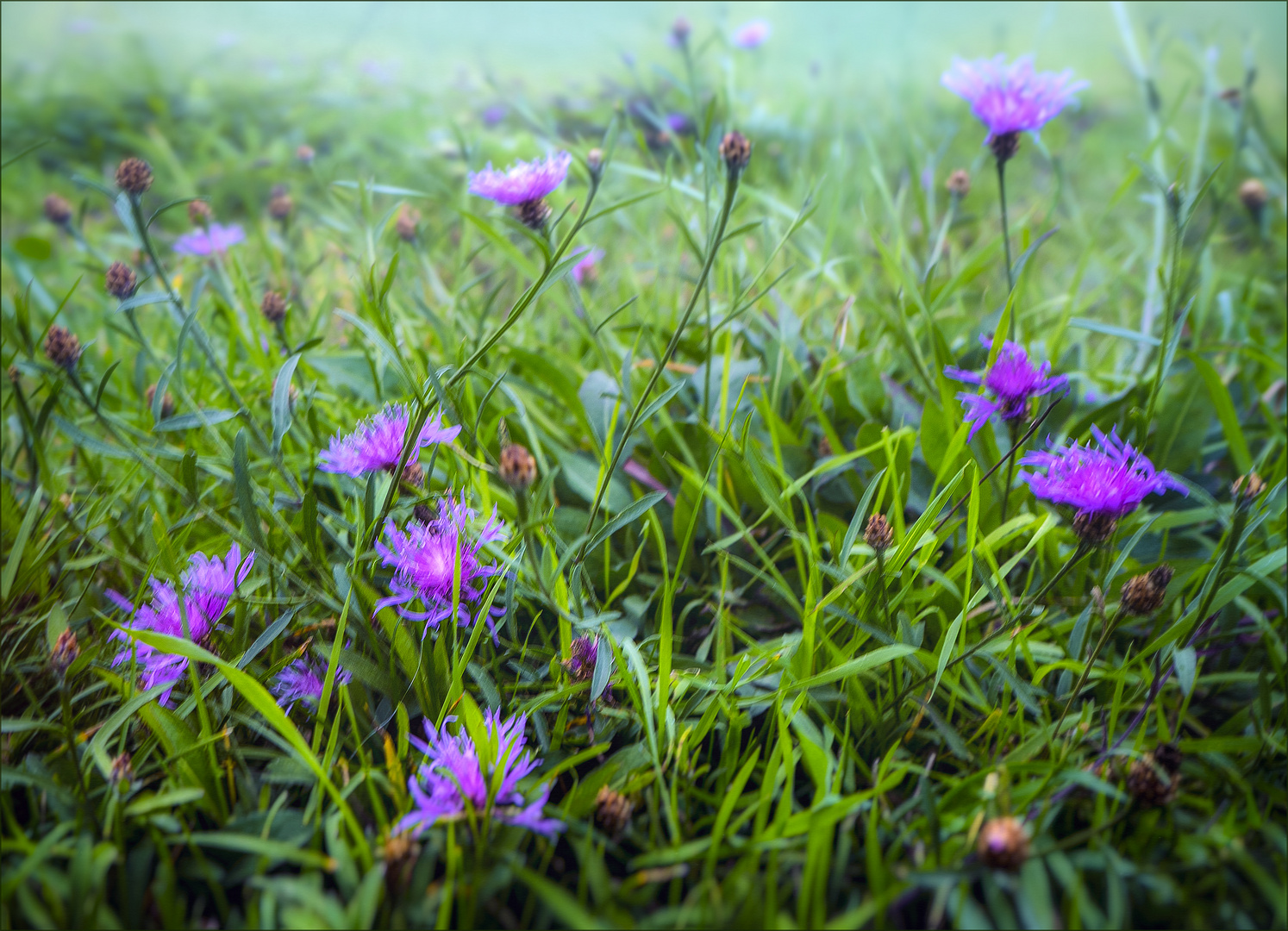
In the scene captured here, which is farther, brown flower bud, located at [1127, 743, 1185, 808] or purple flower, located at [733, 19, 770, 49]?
purple flower, located at [733, 19, 770, 49]

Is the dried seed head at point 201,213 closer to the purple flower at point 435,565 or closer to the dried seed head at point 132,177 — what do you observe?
the dried seed head at point 132,177

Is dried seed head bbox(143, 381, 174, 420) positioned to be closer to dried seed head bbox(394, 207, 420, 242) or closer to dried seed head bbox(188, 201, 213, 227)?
dried seed head bbox(188, 201, 213, 227)

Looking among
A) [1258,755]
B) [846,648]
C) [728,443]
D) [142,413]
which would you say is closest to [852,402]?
[728,443]

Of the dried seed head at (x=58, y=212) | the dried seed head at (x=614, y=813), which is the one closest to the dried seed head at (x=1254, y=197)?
the dried seed head at (x=614, y=813)

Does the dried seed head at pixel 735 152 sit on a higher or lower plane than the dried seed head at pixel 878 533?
higher

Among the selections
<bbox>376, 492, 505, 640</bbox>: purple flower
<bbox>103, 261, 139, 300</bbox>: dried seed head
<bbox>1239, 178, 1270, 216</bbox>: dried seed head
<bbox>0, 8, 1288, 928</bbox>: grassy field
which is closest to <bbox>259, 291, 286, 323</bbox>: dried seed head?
<bbox>0, 8, 1288, 928</bbox>: grassy field

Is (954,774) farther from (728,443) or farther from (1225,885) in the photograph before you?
(728,443)

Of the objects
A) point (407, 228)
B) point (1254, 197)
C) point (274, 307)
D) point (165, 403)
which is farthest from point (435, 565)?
point (1254, 197)
